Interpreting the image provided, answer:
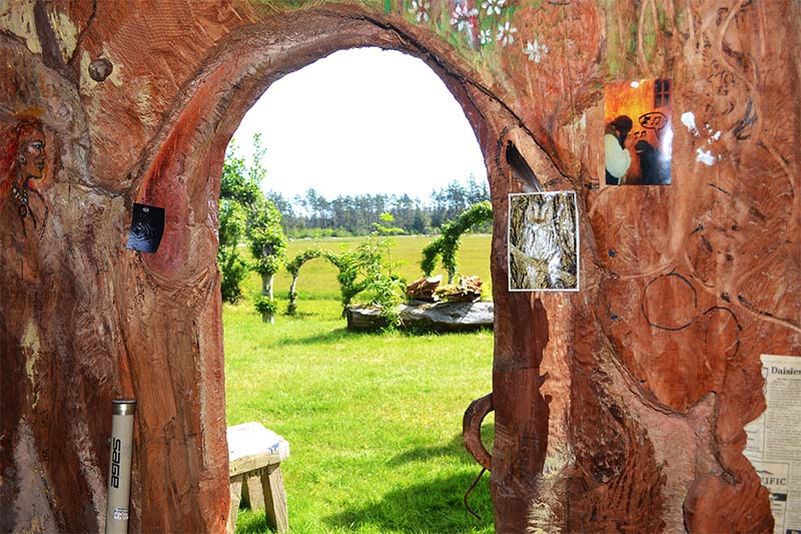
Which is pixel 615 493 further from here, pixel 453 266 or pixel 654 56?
pixel 453 266

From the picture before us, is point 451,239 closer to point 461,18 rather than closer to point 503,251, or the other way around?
point 503,251

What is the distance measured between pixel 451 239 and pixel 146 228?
29.8 ft

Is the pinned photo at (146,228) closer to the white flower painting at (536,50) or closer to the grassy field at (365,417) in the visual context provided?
the white flower painting at (536,50)

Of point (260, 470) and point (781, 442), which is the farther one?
point (260, 470)

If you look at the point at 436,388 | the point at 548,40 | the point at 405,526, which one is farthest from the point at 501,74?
the point at 436,388

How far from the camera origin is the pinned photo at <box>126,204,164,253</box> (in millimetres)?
2719

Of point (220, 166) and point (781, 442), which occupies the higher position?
point (220, 166)

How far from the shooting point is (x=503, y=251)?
2400mm

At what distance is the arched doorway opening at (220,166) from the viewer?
2.36m

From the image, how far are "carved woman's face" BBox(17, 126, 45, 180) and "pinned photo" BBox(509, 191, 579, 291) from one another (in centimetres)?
166

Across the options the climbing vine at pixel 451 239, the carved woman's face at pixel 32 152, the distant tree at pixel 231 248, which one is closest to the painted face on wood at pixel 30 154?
the carved woman's face at pixel 32 152

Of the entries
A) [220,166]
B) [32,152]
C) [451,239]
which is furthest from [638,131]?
[451,239]

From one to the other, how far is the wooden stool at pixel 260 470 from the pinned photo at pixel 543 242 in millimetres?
2259

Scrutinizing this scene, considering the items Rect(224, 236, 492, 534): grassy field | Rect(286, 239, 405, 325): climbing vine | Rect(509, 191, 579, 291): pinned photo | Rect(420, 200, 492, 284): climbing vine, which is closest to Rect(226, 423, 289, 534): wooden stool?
Rect(224, 236, 492, 534): grassy field
